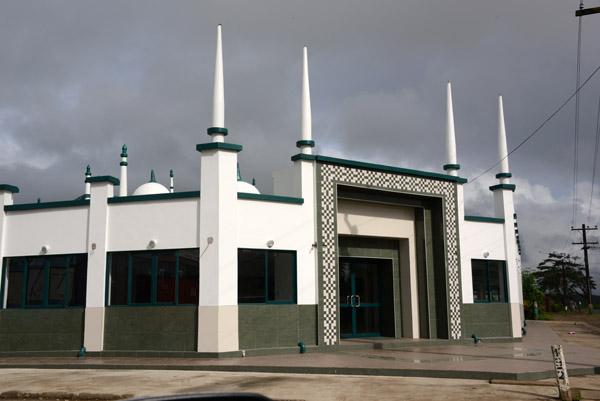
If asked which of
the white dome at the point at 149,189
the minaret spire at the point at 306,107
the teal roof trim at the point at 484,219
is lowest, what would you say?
the teal roof trim at the point at 484,219

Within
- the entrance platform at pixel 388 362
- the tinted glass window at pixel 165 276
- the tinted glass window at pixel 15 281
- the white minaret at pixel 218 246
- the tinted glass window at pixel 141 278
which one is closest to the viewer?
the entrance platform at pixel 388 362

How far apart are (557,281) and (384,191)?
7282 centimetres

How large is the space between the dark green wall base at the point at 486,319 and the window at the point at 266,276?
704 cm

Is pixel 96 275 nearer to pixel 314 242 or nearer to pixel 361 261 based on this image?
pixel 314 242

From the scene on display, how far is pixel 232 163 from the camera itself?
1602 centimetres

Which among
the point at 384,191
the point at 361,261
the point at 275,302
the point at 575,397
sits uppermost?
the point at 384,191

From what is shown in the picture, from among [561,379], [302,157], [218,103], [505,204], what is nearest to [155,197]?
[218,103]

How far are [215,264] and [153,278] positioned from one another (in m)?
2.04

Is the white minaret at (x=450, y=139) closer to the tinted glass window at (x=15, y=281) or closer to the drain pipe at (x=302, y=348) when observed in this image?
the drain pipe at (x=302, y=348)

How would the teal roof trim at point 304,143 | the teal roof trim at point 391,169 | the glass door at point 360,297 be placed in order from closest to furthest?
the teal roof trim at point 304,143 < the teal roof trim at point 391,169 < the glass door at point 360,297

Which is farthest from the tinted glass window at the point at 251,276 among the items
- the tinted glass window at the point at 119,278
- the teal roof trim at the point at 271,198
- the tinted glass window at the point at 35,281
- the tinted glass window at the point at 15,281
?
the tinted glass window at the point at 15,281

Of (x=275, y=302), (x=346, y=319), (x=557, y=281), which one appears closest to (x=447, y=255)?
(x=346, y=319)

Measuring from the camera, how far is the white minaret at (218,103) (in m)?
16.1

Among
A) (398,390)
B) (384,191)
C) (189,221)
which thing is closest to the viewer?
(398,390)
